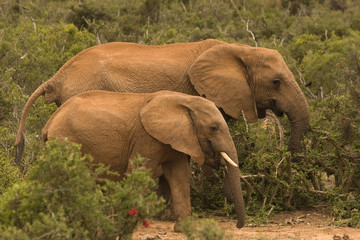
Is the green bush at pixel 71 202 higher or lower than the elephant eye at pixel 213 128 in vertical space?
higher

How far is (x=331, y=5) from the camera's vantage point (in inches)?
1273

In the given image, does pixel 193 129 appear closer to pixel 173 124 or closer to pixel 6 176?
pixel 173 124

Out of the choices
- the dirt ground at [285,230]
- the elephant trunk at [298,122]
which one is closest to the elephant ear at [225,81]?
the elephant trunk at [298,122]

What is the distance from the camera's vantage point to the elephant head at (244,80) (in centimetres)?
908

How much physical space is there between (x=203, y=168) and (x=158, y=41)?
685 cm

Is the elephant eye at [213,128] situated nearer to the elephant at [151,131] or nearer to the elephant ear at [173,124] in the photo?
the elephant at [151,131]

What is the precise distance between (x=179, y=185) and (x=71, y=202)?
7.23 feet

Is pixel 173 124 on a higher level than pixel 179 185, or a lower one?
higher

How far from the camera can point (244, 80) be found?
920 centimetres

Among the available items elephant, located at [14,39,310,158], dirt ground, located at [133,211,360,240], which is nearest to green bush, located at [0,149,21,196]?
elephant, located at [14,39,310,158]

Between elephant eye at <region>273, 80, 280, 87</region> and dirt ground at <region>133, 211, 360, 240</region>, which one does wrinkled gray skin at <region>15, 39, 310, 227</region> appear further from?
dirt ground at <region>133, 211, 360, 240</region>

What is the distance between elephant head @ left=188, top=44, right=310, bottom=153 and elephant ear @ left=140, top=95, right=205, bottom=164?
1.46 m

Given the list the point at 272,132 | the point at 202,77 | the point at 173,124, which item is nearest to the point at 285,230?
the point at 173,124

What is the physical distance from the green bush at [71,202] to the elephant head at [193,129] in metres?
1.53
